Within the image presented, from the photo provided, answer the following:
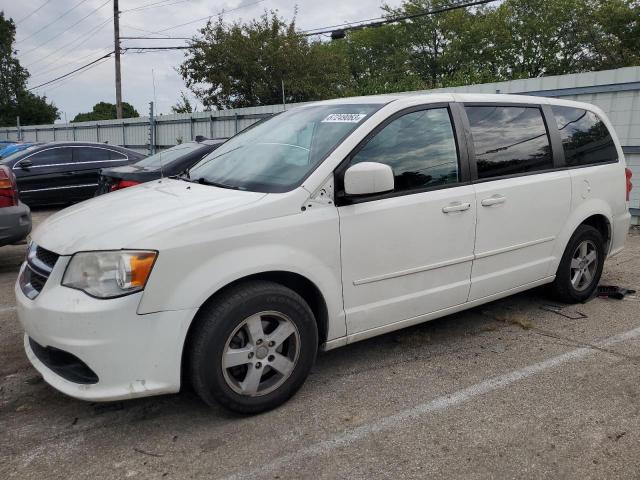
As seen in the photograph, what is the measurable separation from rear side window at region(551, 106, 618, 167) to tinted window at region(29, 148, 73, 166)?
9.64m

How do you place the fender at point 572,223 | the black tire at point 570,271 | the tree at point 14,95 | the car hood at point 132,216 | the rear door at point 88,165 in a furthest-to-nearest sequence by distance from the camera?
the tree at point 14,95 < the rear door at point 88,165 < the black tire at point 570,271 < the fender at point 572,223 < the car hood at point 132,216

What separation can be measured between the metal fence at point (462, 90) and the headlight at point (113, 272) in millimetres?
4570

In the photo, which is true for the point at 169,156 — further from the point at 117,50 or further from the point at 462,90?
the point at 117,50

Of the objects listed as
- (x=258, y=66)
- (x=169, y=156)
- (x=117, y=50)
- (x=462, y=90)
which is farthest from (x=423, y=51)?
(x=169, y=156)

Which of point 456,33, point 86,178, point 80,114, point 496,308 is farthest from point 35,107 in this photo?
point 496,308

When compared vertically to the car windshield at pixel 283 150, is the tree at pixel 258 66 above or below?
above

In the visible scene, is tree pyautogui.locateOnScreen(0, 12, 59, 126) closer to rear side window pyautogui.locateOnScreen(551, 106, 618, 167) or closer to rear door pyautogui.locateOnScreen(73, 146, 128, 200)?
rear door pyautogui.locateOnScreen(73, 146, 128, 200)

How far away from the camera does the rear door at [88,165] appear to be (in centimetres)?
1117

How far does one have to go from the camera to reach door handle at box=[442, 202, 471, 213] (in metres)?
3.54

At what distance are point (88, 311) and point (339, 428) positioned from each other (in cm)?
137

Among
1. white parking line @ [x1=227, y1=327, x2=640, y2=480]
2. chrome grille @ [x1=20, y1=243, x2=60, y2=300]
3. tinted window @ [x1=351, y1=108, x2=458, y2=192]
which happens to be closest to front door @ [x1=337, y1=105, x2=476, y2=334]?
tinted window @ [x1=351, y1=108, x2=458, y2=192]

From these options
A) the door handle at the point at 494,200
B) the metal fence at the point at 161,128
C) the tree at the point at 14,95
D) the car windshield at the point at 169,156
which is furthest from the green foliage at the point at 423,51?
the tree at the point at 14,95

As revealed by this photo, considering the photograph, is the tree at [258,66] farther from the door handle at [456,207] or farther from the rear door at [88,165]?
the door handle at [456,207]

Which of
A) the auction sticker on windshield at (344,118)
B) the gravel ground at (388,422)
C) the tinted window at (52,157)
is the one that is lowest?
the gravel ground at (388,422)
